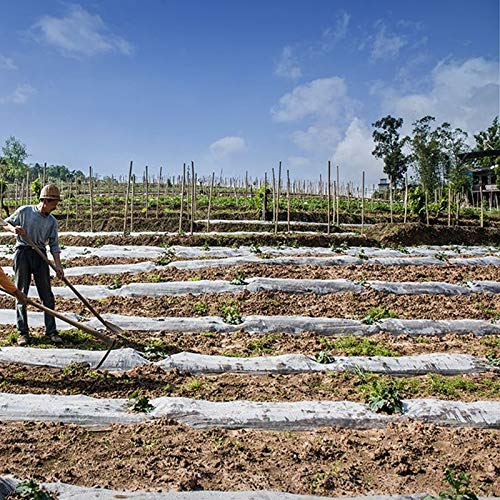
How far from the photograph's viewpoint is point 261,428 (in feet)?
12.6

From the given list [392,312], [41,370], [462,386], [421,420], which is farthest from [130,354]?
[392,312]

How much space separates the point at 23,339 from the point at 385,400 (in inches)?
155

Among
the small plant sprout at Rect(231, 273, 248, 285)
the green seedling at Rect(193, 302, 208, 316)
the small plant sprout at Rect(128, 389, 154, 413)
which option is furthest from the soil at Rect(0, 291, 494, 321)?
the small plant sprout at Rect(128, 389, 154, 413)

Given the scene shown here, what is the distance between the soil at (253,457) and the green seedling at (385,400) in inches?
6.9

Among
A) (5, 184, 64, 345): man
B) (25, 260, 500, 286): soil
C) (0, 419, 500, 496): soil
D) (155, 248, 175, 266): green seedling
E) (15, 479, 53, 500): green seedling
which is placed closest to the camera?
(15, 479, 53, 500): green seedling

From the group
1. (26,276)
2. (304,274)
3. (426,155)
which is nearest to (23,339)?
(26,276)

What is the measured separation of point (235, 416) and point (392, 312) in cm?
379

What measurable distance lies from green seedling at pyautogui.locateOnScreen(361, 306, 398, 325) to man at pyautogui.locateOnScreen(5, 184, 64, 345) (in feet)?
12.7

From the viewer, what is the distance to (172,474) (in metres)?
3.13

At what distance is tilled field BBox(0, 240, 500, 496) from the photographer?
3.15 m

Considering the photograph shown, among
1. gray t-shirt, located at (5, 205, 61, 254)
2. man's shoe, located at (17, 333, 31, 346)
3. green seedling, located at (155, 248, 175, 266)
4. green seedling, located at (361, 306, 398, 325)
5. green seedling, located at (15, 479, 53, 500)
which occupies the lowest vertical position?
green seedling, located at (15, 479, 53, 500)

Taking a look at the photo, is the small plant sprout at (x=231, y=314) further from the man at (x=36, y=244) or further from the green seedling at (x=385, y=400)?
the green seedling at (x=385, y=400)

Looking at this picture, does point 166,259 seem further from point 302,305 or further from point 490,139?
point 490,139

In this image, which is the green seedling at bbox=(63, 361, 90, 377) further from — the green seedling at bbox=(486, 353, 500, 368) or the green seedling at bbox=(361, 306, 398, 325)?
the green seedling at bbox=(486, 353, 500, 368)
